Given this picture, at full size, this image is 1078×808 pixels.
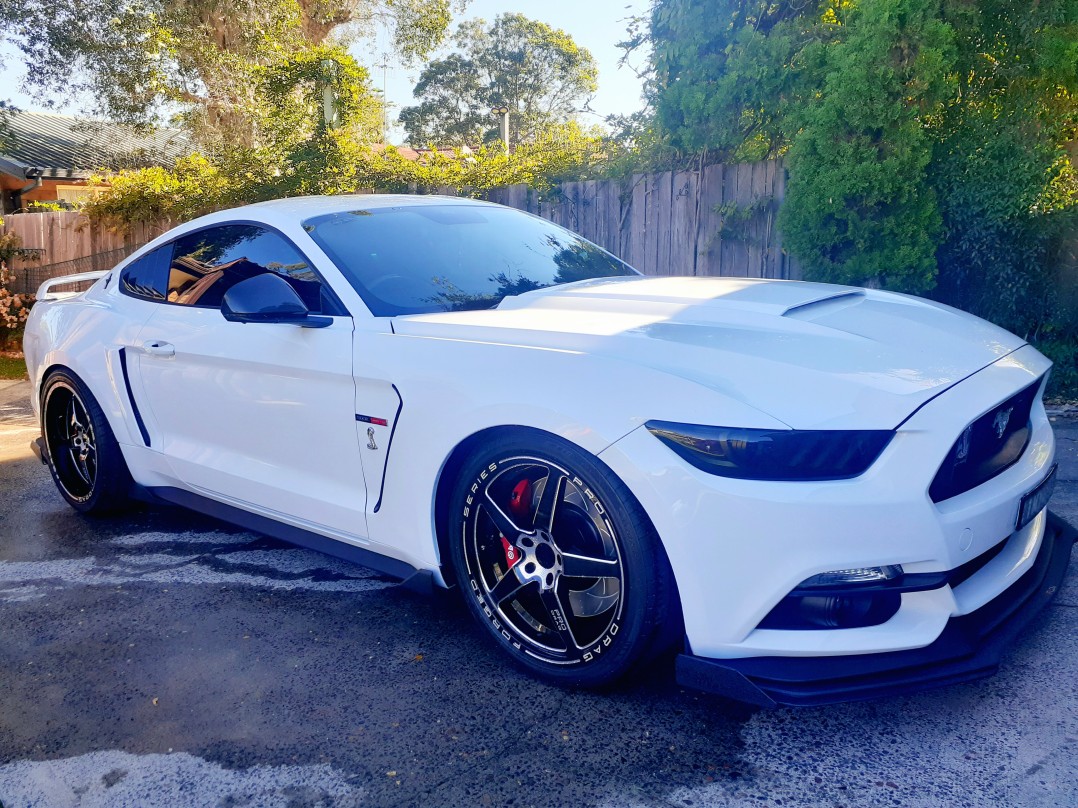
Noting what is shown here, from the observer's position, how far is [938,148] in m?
6.41

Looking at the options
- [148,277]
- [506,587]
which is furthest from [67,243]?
[506,587]

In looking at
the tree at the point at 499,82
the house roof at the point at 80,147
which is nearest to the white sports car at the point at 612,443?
the house roof at the point at 80,147

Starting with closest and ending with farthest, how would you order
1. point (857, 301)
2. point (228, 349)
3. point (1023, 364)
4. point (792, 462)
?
point (792, 462), point (1023, 364), point (857, 301), point (228, 349)

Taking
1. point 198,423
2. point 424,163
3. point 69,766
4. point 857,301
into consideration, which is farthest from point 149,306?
point 424,163

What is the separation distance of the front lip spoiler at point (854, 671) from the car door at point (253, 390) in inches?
56.3

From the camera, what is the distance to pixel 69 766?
8.68 ft

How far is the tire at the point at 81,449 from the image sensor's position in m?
4.52

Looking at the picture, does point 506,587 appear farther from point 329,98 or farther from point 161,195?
point 161,195

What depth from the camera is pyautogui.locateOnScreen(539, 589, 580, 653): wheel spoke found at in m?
2.83

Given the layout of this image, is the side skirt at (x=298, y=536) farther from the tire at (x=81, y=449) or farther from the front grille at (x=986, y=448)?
the front grille at (x=986, y=448)

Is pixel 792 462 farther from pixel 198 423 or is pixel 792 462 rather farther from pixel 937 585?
pixel 198 423

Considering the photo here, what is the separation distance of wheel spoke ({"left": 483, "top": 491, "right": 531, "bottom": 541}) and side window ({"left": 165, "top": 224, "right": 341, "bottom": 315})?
102 cm

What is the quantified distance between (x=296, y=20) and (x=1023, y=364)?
15711mm

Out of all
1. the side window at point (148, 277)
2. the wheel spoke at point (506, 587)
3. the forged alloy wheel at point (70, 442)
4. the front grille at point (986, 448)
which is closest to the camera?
the front grille at point (986, 448)
